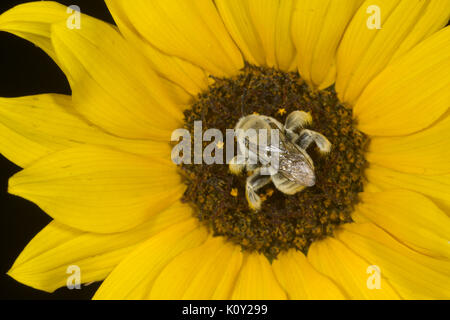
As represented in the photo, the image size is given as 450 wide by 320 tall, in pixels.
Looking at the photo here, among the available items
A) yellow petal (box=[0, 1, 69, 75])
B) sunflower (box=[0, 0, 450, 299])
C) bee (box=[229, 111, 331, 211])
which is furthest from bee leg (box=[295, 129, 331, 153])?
yellow petal (box=[0, 1, 69, 75])

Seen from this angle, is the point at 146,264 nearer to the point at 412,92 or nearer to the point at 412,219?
the point at 412,219

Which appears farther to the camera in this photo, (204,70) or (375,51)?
(204,70)

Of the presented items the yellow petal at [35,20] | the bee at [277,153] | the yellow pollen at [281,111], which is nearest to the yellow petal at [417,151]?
the bee at [277,153]

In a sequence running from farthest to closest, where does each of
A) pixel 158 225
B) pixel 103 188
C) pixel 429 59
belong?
1. pixel 158 225
2. pixel 103 188
3. pixel 429 59

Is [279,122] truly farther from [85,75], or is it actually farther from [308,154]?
[85,75]

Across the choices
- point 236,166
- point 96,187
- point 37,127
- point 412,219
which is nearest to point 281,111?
point 236,166

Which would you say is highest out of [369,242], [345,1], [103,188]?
[345,1]

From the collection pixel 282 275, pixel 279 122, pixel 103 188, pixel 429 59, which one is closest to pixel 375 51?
pixel 429 59
